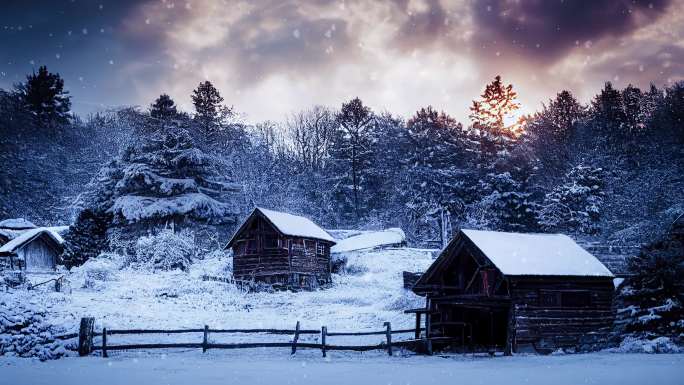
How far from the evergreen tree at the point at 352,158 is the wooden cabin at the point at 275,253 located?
23.7m

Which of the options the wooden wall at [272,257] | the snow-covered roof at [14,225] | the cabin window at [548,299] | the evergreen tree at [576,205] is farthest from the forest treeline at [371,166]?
the cabin window at [548,299]

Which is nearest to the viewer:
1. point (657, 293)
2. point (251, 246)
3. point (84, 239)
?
point (657, 293)

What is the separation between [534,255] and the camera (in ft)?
71.2

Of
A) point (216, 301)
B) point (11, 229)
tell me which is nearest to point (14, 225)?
point (11, 229)

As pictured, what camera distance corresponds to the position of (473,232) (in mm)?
22141

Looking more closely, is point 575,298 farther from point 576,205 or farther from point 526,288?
point 576,205

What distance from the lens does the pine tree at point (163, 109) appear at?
51469 mm

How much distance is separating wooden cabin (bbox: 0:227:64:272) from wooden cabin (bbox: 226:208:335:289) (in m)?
19.1

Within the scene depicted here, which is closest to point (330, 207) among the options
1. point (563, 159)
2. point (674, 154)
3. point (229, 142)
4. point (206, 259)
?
point (229, 142)

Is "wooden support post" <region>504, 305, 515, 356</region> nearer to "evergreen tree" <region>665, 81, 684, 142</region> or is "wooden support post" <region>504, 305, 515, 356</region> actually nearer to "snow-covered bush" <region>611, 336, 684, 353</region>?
"snow-covered bush" <region>611, 336, 684, 353</region>

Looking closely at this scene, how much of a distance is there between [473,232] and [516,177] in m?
30.7

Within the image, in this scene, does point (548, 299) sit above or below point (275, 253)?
below

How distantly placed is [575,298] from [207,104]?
52450mm

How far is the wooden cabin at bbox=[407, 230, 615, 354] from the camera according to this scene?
2036cm
